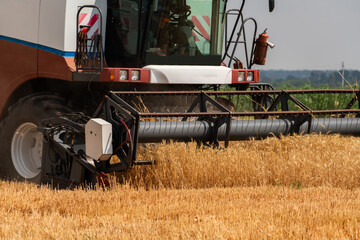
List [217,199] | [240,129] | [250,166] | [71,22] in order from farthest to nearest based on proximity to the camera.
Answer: [71,22], [240,129], [250,166], [217,199]

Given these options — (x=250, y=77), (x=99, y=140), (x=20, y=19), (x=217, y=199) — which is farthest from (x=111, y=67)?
(x=217, y=199)

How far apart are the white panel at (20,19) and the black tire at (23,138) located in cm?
68

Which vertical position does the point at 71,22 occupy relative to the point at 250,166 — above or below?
above

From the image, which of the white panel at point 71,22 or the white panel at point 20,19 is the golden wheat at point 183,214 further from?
the white panel at point 20,19

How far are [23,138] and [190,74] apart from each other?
182cm

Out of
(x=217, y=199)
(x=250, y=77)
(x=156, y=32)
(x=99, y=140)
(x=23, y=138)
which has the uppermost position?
(x=156, y=32)

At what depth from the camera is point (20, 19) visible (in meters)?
6.87

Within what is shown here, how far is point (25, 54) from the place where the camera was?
6.75m

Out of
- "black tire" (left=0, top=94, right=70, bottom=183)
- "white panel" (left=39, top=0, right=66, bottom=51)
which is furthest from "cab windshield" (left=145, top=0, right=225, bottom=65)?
"black tire" (left=0, top=94, right=70, bottom=183)

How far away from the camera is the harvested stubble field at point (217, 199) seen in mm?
3648

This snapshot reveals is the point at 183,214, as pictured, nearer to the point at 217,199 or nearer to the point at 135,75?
the point at 217,199

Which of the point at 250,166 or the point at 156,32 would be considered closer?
the point at 250,166

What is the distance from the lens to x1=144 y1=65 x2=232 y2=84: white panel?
6.48 metres

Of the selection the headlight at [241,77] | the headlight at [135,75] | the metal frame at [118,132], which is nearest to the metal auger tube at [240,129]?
the metal frame at [118,132]
